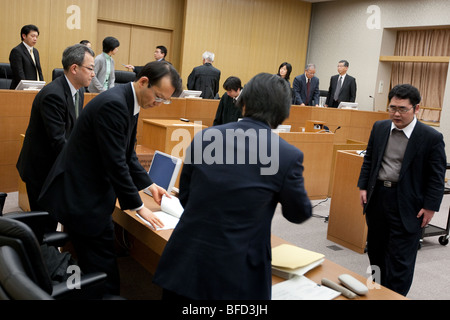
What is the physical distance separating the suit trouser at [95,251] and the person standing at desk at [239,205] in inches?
26.8

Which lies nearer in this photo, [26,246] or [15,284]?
[15,284]

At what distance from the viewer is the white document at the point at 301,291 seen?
6.33 feet

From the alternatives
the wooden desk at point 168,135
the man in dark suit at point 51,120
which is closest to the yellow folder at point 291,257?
the man in dark suit at point 51,120

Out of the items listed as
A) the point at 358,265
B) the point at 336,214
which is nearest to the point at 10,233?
the point at 358,265

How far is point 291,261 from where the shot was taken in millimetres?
2197

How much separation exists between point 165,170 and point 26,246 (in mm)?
1539

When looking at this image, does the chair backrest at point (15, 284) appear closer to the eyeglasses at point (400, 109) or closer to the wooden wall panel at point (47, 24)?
the eyeglasses at point (400, 109)

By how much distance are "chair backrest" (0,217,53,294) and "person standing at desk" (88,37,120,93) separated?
Answer: 5.33 metres

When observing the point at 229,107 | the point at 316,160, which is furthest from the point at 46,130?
the point at 316,160

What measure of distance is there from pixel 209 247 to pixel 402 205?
1.84m

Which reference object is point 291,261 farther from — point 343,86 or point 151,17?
point 151,17

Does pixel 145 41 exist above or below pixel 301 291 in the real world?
above
